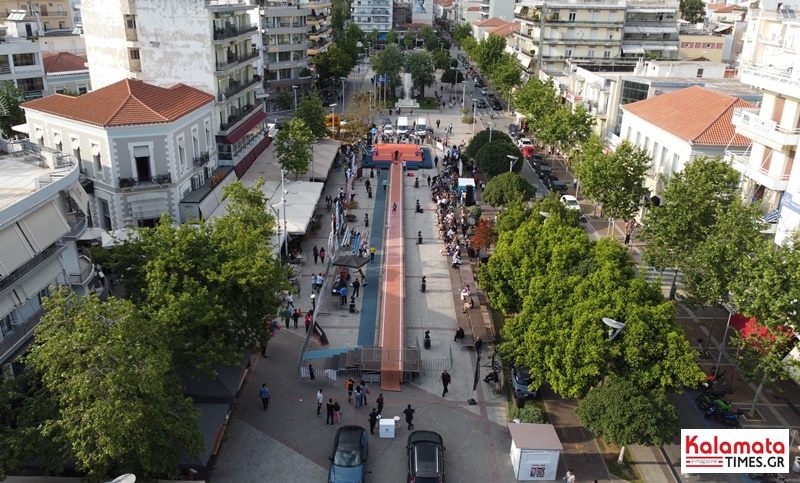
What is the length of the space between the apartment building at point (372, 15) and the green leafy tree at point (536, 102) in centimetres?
10689

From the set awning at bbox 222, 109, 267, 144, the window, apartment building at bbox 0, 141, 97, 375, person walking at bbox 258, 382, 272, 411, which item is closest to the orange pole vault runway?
person walking at bbox 258, 382, 272, 411

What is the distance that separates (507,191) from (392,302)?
43.6 ft

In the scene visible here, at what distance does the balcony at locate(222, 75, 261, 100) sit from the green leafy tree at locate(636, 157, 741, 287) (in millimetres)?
30216

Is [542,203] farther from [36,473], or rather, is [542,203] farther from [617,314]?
[36,473]

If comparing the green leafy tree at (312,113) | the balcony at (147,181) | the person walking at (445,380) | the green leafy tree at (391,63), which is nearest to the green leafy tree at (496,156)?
the green leafy tree at (312,113)

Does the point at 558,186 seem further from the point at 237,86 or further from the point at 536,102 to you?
the point at 237,86

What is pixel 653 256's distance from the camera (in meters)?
30.2

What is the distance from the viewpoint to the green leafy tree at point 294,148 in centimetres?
4662

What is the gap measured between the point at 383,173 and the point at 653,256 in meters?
32.1

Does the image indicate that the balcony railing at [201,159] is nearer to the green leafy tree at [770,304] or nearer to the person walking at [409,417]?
the person walking at [409,417]

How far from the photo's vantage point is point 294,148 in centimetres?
4662

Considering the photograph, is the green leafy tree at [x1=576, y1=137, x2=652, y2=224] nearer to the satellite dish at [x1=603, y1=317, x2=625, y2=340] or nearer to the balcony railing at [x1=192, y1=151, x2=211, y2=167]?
the satellite dish at [x1=603, y1=317, x2=625, y2=340]

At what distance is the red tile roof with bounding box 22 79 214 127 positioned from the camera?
33531 millimetres

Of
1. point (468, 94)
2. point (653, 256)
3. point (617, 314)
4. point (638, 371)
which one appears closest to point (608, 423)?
point (638, 371)
